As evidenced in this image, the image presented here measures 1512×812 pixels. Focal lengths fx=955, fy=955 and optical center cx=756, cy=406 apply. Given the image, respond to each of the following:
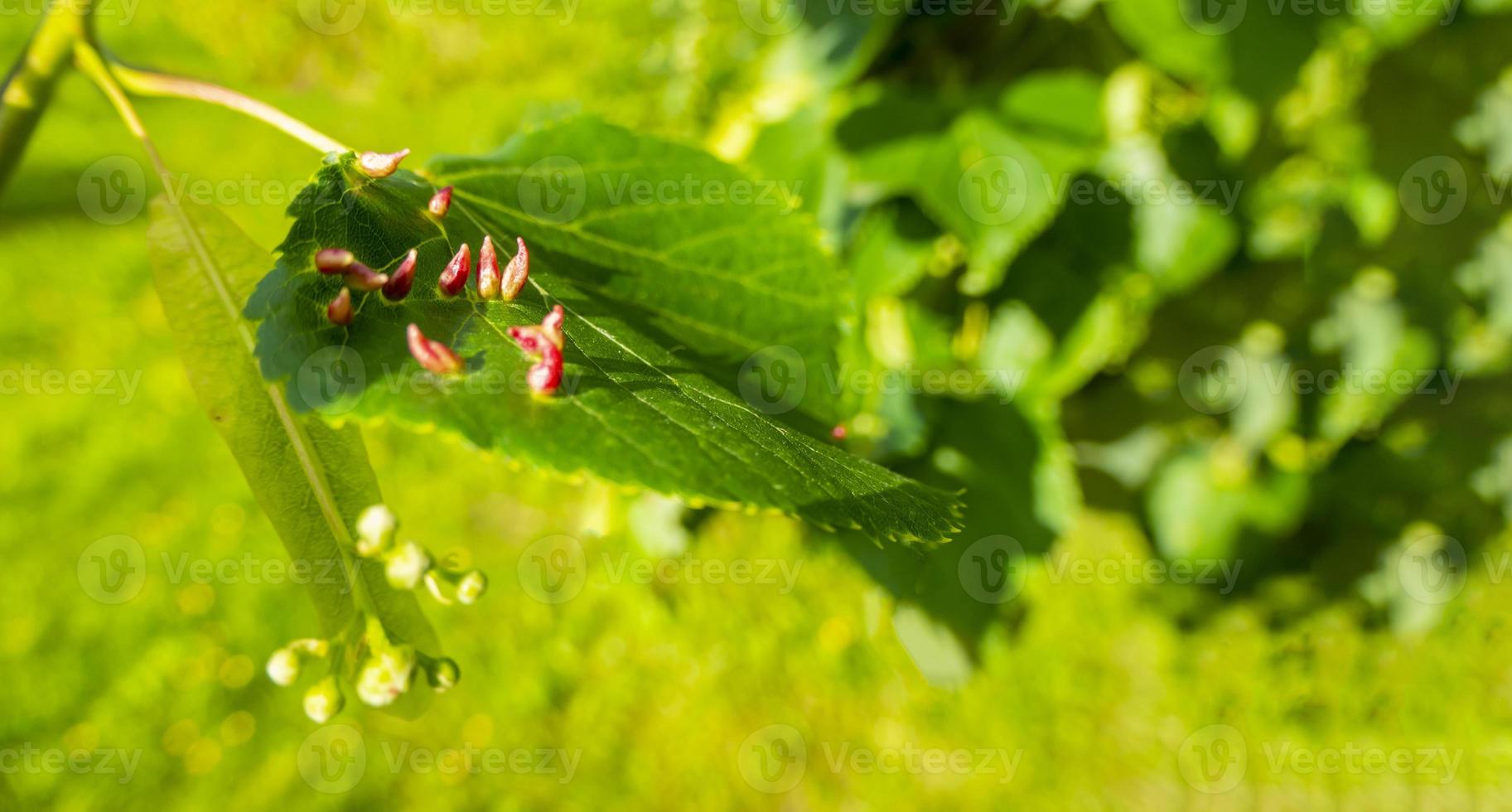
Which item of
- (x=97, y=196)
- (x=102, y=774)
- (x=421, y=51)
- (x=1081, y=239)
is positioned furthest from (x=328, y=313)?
(x=97, y=196)

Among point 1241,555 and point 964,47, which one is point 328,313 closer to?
point 964,47
